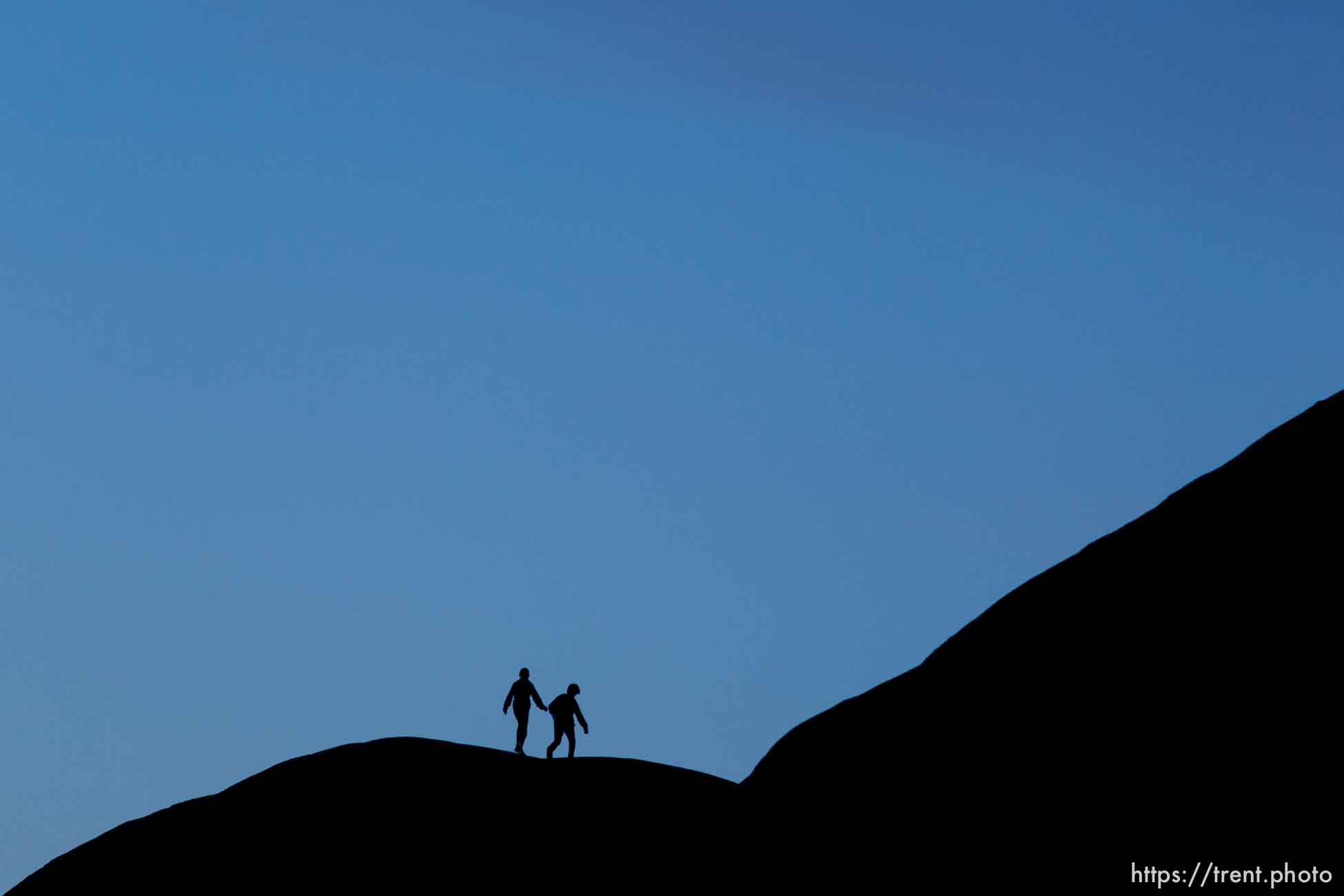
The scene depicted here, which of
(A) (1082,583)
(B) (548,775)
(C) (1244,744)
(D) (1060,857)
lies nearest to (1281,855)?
(C) (1244,744)

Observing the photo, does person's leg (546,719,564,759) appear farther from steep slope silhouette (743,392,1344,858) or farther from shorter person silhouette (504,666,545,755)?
steep slope silhouette (743,392,1344,858)

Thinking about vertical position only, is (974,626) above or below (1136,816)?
above

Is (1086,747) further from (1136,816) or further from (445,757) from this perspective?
(445,757)

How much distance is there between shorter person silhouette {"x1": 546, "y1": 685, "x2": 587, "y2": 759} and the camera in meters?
28.7

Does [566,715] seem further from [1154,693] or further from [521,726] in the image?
[1154,693]

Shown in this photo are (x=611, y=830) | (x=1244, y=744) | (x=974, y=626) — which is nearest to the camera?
(x=1244, y=744)

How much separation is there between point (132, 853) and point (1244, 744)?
18530mm

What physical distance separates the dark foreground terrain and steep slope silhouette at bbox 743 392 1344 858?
0.02 m

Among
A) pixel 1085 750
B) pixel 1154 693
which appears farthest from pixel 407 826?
pixel 1154 693

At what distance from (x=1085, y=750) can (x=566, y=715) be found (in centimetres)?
1472

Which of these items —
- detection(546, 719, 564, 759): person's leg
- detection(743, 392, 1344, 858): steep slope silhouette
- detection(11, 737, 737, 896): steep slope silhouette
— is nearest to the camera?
detection(743, 392, 1344, 858): steep slope silhouette

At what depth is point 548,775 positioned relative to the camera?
82.8ft

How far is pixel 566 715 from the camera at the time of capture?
28812 mm

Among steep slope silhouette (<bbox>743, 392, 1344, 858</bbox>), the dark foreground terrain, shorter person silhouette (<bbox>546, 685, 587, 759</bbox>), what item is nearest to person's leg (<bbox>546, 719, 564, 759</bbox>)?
shorter person silhouette (<bbox>546, 685, 587, 759</bbox>)
